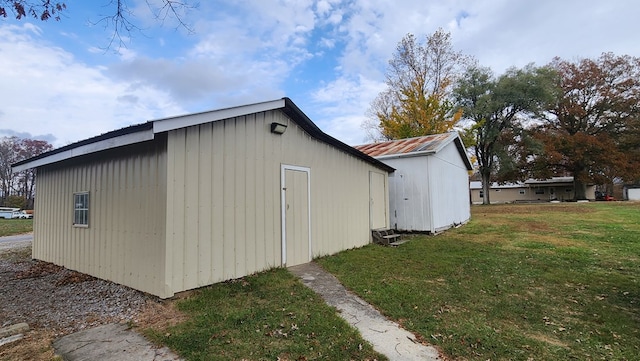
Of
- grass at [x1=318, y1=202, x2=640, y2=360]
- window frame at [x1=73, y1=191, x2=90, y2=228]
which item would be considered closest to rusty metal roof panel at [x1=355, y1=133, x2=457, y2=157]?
grass at [x1=318, y1=202, x2=640, y2=360]

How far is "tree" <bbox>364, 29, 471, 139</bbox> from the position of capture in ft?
69.2

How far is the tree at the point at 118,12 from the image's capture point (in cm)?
342

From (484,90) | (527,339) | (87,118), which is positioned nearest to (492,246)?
(527,339)

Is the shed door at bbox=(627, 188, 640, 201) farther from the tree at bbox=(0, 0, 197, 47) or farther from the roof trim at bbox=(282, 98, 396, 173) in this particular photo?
the tree at bbox=(0, 0, 197, 47)

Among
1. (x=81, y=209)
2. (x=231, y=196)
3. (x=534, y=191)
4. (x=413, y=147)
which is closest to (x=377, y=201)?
(x=413, y=147)

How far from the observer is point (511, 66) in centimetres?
2825

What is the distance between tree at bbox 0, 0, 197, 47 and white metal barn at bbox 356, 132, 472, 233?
9.18 metres

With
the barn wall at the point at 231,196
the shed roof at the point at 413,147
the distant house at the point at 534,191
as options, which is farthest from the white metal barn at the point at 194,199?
the distant house at the point at 534,191

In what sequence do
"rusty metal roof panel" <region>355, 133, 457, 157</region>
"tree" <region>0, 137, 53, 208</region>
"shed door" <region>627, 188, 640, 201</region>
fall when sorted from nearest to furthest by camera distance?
"rusty metal roof panel" <region>355, 133, 457, 157</region> → "tree" <region>0, 137, 53, 208</region> → "shed door" <region>627, 188, 640, 201</region>

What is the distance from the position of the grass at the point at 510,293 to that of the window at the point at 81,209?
480 cm

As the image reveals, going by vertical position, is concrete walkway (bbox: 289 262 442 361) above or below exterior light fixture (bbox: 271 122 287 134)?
below

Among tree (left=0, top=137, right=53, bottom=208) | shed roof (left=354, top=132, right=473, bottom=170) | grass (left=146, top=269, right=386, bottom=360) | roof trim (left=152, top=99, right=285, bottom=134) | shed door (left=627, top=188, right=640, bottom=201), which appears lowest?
grass (left=146, top=269, right=386, bottom=360)

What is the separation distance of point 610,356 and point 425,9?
9.84 metres

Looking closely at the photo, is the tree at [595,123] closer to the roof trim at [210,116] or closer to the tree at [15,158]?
the roof trim at [210,116]
